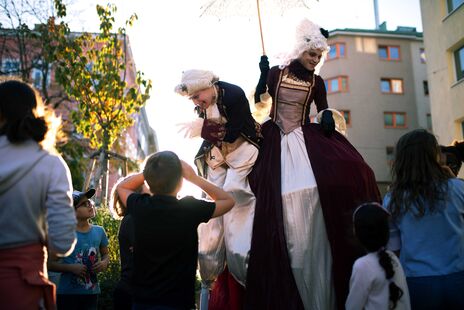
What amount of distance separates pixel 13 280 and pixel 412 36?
33.6 meters

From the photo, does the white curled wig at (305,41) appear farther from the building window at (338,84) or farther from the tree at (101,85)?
the building window at (338,84)

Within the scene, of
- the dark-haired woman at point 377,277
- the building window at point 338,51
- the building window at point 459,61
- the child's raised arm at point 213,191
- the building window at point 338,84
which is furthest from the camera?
the building window at point 338,51

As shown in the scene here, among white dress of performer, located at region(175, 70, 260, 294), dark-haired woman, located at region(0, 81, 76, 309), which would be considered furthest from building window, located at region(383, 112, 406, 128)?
dark-haired woman, located at region(0, 81, 76, 309)

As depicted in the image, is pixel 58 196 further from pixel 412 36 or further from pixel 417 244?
pixel 412 36

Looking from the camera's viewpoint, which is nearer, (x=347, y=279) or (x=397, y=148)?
(x=397, y=148)

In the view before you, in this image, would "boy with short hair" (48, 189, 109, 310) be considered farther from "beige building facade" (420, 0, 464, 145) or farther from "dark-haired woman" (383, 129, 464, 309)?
"beige building facade" (420, 0, 464, 145)

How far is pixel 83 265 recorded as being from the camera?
3699 mm

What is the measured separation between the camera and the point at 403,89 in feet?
103

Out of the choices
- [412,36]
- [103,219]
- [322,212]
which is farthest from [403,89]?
[322,212]

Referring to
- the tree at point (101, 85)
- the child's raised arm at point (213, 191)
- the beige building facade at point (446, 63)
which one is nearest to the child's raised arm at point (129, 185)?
the child's raised arm at point (213, 191)

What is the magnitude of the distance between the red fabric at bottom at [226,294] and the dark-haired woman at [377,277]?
Answer: 1.23 m

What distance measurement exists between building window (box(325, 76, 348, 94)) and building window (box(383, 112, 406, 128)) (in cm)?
314

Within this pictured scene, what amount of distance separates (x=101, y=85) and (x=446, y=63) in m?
12.9

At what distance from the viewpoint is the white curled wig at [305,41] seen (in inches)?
166
